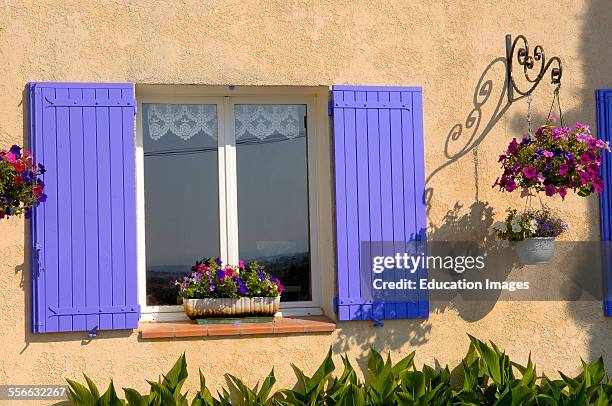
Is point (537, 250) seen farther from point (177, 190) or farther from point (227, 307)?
point (177, 190)

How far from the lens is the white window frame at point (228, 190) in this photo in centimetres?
504

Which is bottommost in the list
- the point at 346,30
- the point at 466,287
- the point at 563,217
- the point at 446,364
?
the point at 446,364

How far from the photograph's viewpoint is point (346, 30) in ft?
16.7

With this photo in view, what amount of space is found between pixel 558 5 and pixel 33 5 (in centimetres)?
341

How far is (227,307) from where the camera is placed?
4.90 meters

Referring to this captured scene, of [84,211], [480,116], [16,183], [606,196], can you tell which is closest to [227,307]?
[84,211]

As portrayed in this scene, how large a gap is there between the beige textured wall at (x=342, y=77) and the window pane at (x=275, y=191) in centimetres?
28

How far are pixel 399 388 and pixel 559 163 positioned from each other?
1630 millimetres

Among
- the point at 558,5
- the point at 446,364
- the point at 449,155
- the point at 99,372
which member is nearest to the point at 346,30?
the point at 449,155

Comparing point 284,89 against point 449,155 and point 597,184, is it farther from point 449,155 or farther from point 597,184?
point 597,184

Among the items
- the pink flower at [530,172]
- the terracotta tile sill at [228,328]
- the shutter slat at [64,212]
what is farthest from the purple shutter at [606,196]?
the shutter slat at [64,212]

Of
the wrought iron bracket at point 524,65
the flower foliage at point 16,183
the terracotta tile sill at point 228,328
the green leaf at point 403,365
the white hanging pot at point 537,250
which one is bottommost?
the green leaf at point 403,365

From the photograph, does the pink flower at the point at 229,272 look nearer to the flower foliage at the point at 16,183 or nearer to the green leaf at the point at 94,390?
the green leaf at the point at 94,390

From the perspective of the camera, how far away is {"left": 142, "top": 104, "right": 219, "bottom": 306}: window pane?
5.11m
